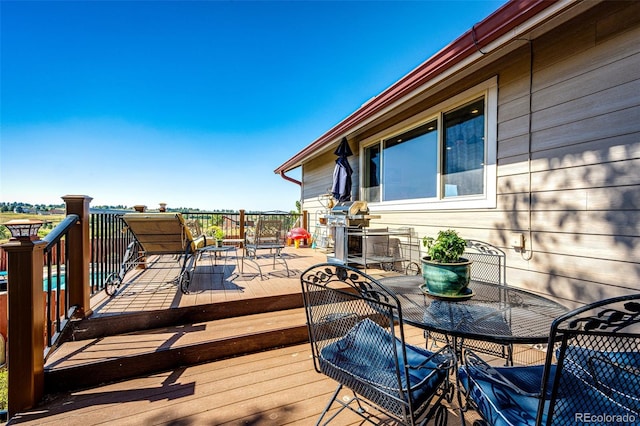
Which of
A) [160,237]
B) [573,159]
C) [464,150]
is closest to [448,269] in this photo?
[573,159]

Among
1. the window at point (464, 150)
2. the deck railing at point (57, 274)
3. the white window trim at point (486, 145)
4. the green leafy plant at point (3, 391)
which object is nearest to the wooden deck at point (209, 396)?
the deck railing at point (57, 274)

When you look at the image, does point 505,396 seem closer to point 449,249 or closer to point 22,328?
point 449,249

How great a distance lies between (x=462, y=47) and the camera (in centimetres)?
238

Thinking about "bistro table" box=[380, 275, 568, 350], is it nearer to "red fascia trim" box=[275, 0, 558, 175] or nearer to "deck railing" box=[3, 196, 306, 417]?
"red fascia trim" box=[275, 0, 558, 175]

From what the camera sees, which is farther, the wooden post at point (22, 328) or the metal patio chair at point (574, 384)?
the wooden post at point (22, 328)

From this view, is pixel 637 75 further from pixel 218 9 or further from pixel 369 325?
pixel 218 9

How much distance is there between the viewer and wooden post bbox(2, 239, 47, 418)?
5.20 ft

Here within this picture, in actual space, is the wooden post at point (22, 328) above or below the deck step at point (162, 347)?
above

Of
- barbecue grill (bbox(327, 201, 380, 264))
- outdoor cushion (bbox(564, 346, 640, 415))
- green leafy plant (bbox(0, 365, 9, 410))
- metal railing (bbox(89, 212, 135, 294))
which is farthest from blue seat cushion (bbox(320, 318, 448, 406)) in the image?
green leafy plant (bbox(0, 365, 9, 410))

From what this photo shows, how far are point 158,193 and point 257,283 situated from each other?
69.5 ft

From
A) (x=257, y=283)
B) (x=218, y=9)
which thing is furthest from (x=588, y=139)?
(x=218, y=9)

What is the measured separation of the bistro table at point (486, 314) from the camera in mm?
1143

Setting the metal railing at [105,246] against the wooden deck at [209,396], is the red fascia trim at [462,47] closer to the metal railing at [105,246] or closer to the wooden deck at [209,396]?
the wooden deck at [209,396]

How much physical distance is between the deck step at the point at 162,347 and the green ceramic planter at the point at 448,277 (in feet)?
4.79
